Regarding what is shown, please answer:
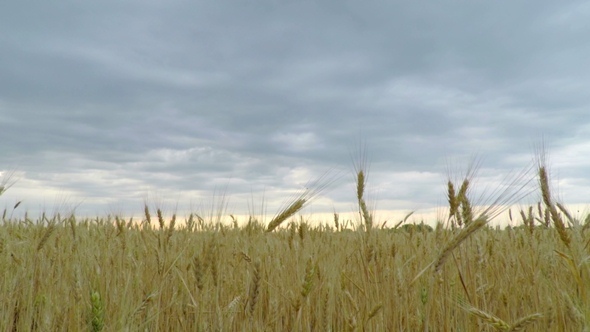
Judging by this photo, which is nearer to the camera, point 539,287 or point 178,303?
point 178,303

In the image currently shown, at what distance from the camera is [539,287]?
10.7 feet

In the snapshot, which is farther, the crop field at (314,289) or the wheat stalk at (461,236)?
the crop field at (314,289)

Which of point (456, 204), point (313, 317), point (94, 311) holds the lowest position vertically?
point (313, 317)

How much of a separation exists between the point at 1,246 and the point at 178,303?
1.58 meters

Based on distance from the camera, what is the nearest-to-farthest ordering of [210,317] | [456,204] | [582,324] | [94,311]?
[94,311] → [582,324] → [456,204] → [210,317]

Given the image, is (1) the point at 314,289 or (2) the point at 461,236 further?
(1) the point at 314,289

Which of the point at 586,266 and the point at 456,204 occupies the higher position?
the point at 456,204

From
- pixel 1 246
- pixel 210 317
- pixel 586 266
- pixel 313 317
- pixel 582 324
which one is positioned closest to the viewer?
pixel 582 324

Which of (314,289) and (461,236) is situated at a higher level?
(461,236)

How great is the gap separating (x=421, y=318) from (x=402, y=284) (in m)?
0.35

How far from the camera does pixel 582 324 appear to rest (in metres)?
1.89

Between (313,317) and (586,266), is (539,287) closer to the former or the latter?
(586,266)

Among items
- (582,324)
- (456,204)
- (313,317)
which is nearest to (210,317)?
(313,317)

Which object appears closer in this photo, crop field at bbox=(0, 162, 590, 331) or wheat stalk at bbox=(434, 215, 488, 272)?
wheat stalk at bbox=(434, 215, 488, 272)
